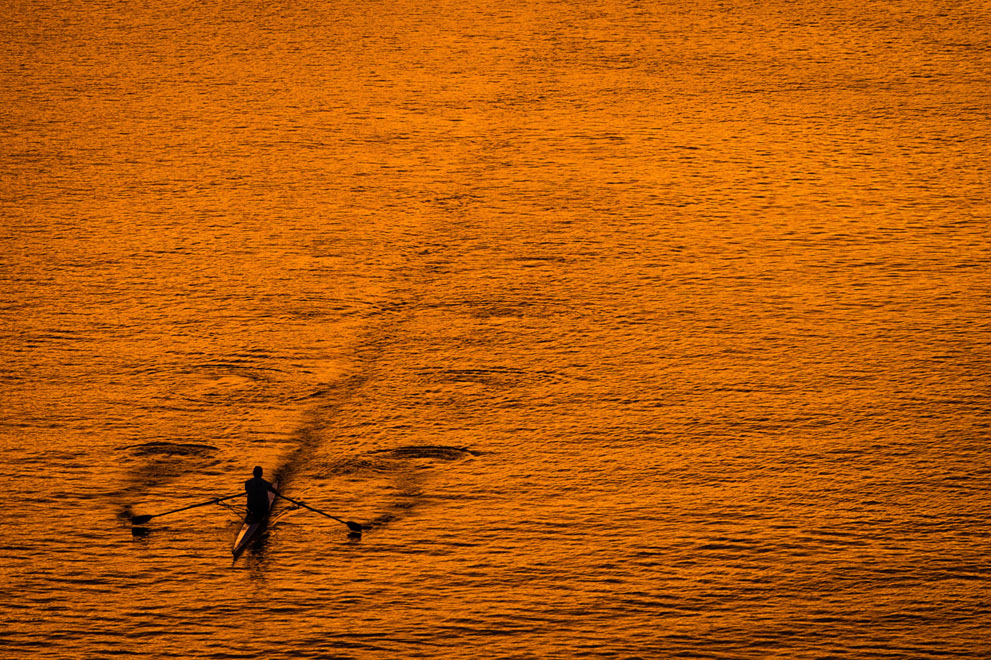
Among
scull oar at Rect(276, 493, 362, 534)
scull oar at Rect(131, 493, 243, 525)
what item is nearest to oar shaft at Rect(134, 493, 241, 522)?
scull oar at Rect(131, 493, 243, 525)

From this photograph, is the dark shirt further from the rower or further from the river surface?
the river surface

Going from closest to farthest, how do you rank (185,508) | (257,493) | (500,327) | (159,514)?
(257,493), (185,508), (159,514), (500,327)

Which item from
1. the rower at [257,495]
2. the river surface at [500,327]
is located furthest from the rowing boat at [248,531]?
the river surface at [500,327]

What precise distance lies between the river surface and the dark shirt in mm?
408

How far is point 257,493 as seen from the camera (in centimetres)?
1223

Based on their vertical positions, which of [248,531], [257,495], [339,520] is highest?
[257,495]

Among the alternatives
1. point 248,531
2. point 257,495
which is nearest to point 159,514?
point 248,531

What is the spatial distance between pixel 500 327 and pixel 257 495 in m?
4.67

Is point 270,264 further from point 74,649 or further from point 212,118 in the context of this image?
point 74,649

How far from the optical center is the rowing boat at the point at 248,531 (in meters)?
12.3

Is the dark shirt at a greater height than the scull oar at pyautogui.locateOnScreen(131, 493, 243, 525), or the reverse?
the dark shirt

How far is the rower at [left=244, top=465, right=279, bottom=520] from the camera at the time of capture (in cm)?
1214

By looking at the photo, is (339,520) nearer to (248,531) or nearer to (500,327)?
(248,531)

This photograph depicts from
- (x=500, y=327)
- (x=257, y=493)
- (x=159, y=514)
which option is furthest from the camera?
(x=500, y=327)
